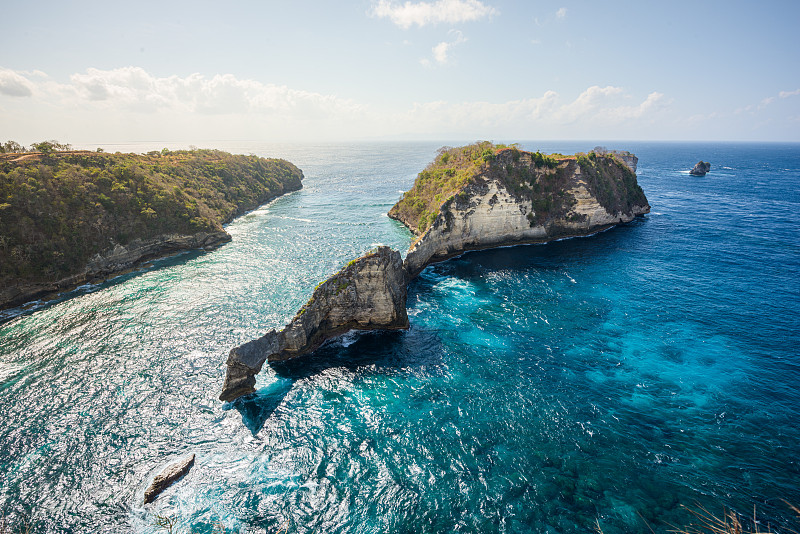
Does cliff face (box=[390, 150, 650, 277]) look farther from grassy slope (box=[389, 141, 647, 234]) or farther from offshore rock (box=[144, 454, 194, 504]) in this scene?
offshore rock (box=[144, 454, 194, 504])

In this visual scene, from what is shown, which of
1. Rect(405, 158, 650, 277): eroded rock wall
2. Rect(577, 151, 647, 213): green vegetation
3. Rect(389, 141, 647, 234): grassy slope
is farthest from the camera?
Rect(577, 151, 647, 213): green vegetation

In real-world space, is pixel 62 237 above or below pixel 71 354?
above

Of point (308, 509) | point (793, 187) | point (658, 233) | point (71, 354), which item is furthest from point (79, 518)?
point (793, 187)

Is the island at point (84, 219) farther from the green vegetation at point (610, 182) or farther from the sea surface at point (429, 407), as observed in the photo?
the green vegetation at point (610, 182)

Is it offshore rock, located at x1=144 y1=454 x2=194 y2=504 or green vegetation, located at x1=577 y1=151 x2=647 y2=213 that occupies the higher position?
green vegetation, located at x1=577 y1=151 x2=647 y2=213

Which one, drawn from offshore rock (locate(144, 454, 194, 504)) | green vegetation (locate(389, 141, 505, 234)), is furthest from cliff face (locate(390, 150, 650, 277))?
offshore rock (locate(144, 454, 194, 504))

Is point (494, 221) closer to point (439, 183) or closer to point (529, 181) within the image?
point (529, 181)

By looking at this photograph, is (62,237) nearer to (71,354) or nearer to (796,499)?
(71,354)
